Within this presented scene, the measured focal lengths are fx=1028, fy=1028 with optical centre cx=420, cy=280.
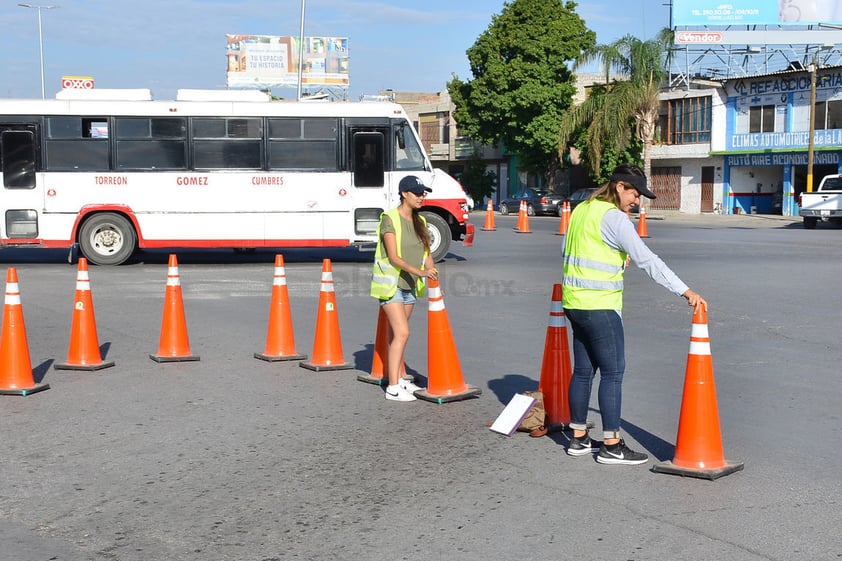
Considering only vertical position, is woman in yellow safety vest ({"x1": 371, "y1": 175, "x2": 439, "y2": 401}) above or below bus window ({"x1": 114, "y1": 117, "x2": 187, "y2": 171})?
below

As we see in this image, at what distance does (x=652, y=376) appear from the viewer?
855 centimetres

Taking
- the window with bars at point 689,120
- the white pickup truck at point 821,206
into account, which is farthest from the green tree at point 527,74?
the white pickup truck at point 821,206

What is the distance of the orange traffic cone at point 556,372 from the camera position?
6.69m

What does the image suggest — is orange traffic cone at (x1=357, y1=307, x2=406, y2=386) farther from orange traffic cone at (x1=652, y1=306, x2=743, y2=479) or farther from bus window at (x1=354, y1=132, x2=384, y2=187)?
bus window at (x1=354, y1=132, x2=384, y2=187)

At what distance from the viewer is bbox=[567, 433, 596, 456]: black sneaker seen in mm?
6047

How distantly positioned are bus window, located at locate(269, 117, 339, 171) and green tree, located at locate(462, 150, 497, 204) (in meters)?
41.5

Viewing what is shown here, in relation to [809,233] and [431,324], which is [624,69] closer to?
[809,233]

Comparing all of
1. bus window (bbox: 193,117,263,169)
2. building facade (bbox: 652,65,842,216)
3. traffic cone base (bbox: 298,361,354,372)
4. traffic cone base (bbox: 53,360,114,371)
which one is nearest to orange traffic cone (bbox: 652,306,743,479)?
traffic cone base (bbox: 298,361,354,372)

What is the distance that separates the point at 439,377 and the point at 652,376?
2047 millimetres

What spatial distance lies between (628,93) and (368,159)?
29866 millimetres

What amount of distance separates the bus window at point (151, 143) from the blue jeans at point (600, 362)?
47.1 ft

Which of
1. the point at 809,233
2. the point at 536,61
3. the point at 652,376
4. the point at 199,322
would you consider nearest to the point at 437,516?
the point at 652,376

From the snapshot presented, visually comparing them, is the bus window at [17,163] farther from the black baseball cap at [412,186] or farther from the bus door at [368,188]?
the black baseball cap at [412,186]

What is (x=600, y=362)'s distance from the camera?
234 inches
